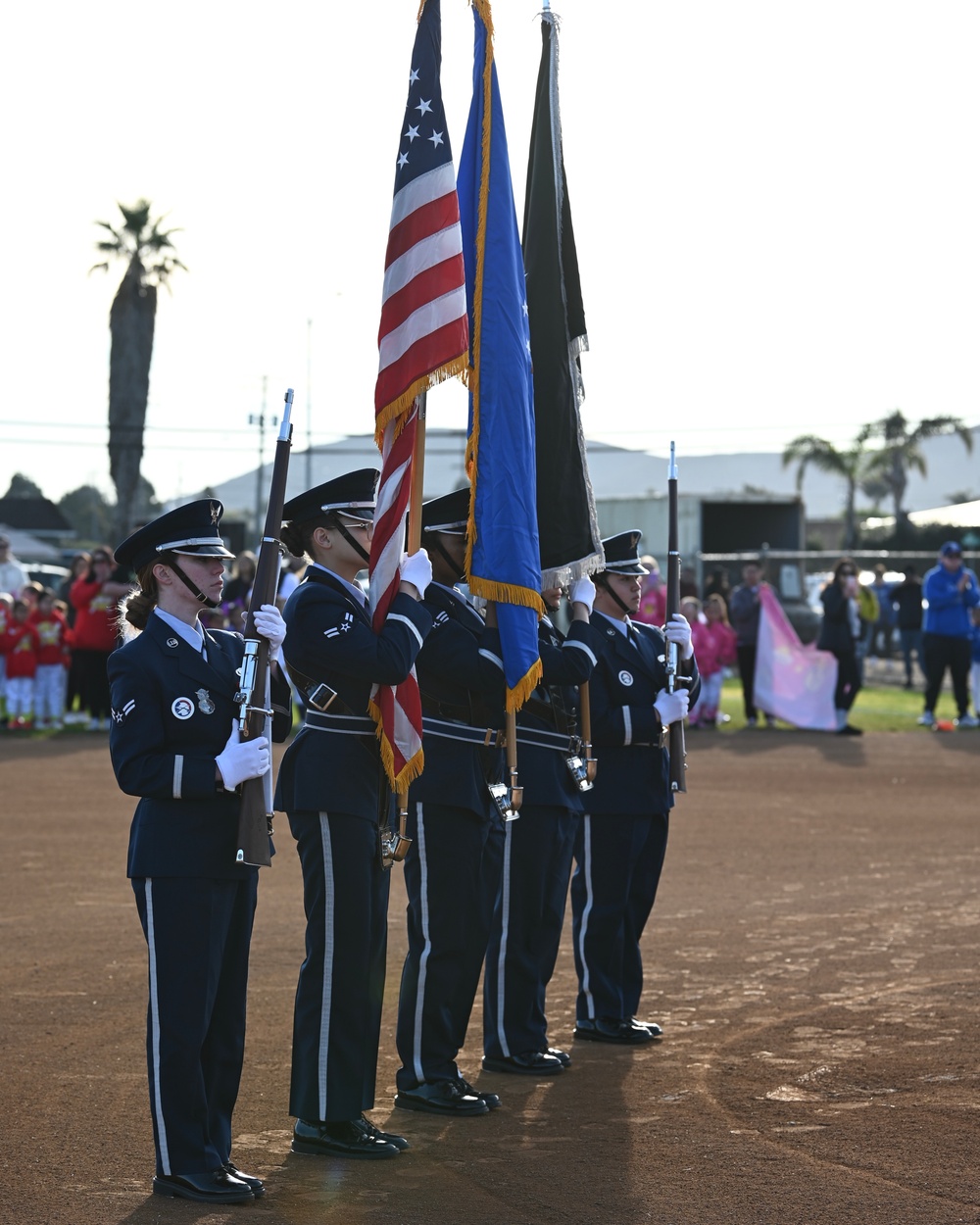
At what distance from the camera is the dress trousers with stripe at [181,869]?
495 centimetres

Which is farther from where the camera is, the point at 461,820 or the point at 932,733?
the point at 932,733

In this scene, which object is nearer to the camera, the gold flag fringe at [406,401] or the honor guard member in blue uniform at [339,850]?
the honor guard member in blue uniform at [339,850]

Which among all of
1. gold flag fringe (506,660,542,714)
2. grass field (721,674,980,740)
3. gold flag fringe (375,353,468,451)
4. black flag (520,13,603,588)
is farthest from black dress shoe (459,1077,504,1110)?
grass field (721,674,980,740)

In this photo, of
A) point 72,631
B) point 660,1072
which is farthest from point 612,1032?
point 72,631

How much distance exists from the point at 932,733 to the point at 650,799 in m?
13.4

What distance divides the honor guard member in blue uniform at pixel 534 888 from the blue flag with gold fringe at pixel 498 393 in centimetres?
31

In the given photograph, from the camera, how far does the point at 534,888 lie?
663 cm

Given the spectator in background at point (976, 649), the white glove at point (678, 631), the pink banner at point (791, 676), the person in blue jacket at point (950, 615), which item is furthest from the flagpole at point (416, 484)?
the spectator in background at point (976, 649)

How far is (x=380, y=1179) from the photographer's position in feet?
16.8

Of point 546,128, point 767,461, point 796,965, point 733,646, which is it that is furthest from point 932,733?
point 767,461

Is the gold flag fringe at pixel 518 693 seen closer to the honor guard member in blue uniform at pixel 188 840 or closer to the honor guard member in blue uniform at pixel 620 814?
the honor guard member in blue uniform at pixel 620 814

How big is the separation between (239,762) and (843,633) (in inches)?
609

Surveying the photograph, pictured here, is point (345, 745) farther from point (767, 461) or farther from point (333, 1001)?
point (767, 461)

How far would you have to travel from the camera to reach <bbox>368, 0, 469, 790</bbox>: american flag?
6.21 metres
